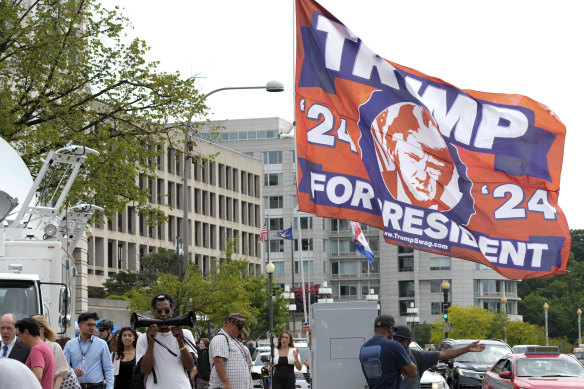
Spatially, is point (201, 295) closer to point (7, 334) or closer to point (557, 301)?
point (7, 334)

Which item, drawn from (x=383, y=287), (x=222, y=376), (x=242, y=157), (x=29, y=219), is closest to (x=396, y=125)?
(x=222, y=376)

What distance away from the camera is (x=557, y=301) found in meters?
159

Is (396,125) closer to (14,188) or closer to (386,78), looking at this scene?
(386,78)

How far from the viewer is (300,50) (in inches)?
512

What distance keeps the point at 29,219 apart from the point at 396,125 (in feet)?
23.9

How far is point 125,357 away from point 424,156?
4349mm

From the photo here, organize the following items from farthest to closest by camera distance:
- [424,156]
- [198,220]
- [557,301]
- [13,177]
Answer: [557,301]
[198,220]
[13,177]
[424,156]

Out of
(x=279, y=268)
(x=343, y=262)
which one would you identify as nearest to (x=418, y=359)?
(x=279, y=268)

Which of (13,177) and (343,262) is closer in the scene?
(13,177)

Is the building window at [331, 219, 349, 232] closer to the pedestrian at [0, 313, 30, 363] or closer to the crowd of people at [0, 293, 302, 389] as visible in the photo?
the crowd of people at [0, 293, 302, 389]

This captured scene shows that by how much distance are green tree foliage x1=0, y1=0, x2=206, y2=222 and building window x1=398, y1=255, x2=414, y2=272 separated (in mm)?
117596

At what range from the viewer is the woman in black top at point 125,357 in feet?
44.8

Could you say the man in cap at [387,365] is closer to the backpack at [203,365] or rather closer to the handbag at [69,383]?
the handbag at [69,383]

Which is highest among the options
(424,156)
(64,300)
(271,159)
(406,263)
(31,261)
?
(271,159)
